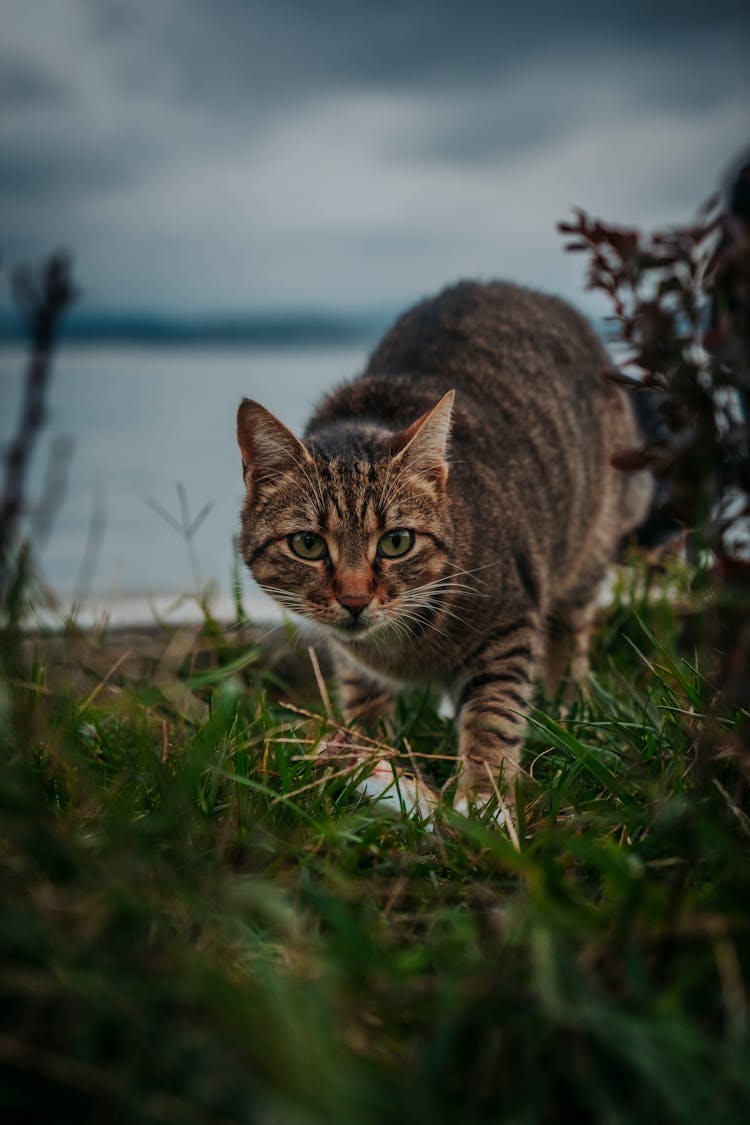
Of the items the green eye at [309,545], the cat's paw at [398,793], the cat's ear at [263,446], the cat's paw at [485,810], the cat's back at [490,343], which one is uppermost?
the cat's back at [490,343]

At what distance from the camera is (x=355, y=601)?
2.18 metres

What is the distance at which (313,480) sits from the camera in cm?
228

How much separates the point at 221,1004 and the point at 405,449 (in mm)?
1409

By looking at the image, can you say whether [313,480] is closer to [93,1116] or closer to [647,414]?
[93,1116]

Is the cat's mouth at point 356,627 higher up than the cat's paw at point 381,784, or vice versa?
the cat's mouth at point 356,627

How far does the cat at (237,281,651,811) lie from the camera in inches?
88.3

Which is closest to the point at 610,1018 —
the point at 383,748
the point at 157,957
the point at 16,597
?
the point at 157,957

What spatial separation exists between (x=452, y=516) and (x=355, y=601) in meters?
0.37

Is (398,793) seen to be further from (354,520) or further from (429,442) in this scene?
(429,442)

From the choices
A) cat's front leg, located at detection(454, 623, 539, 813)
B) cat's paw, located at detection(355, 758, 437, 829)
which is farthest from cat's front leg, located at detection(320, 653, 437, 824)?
cat's front leg, located at detection(454, 623, 539, 813)

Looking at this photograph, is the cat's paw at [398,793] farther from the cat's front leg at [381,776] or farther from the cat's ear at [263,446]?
the cat's ear at [263,446]

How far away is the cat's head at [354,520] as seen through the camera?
222cm

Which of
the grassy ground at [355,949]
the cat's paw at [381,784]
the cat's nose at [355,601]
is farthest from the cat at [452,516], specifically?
the grassy ground at [355,949]

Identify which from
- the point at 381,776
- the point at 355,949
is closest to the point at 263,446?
the point at 381,776
